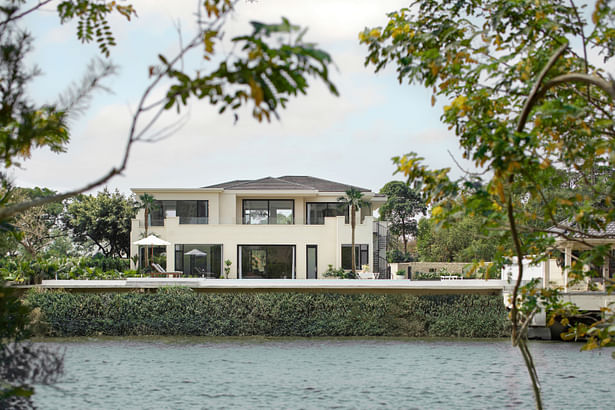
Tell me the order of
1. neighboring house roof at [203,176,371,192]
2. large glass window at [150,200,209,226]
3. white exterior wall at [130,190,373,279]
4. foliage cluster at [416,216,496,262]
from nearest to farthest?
white exterior wall at [130,190,373,279]
large glass window at [150,200,209,226]
neighboring house roof at [203,176,371,192]
foliage cluster at [416,216,496,262]

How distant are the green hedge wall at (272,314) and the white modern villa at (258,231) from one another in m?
9.45

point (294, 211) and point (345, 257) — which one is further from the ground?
point (294, 211)

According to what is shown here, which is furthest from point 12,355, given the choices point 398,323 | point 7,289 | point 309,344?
point 398,323

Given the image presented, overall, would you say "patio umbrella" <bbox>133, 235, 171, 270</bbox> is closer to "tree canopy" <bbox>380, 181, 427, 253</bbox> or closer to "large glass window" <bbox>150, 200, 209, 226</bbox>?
"large glass window" <bbox>150, 200, 209, 226</bbox>

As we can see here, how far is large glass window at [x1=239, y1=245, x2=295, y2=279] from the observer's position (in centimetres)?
3888

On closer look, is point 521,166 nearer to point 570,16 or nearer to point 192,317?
point 570,16

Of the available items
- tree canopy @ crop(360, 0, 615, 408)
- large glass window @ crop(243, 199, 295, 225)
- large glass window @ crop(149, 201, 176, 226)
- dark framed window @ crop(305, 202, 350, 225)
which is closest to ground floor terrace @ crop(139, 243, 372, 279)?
large glass window @ crop(149, 201, 176, 226)

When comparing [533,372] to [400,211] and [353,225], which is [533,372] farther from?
[400,211]

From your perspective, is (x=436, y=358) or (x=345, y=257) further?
(x=345, y=257)

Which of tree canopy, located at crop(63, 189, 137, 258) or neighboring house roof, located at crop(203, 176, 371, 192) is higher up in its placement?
neighboring house roof, located at crop(203, 176, 371, 192)

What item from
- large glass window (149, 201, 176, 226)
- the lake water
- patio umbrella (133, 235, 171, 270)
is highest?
large glass window (149, 201, 176, 226)

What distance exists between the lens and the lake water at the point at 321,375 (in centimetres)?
1677

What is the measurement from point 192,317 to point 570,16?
2152 centimetres

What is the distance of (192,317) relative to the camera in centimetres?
2767
